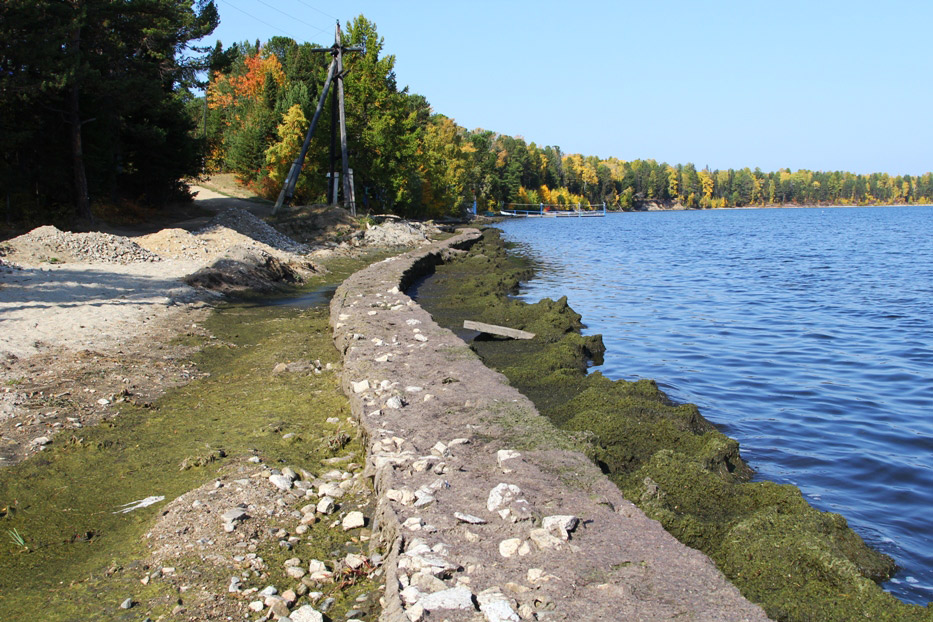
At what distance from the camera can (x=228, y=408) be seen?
754 centimetres

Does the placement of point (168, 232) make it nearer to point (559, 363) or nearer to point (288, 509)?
point (559, 363)

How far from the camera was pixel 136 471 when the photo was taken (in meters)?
5.92

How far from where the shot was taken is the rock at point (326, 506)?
5.05 meters

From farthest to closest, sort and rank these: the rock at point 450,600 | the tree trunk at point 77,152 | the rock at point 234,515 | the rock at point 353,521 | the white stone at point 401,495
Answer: the tree trunk at point 77,152
the rock at point 353,521
the rock at point 234,515
the white stone at point 401,495
the rock at point 450,600

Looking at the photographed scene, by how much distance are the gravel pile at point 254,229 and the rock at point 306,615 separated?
2177 cm

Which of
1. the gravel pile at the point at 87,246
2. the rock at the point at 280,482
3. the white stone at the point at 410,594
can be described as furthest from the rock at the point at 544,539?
the gravel pile at the point at 87,246

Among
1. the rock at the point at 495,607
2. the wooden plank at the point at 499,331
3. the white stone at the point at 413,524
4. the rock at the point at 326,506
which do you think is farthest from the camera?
the wooden plank at the point at 499,331

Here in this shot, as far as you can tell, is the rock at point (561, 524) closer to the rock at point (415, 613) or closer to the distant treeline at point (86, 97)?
the rock at point (415, 613)

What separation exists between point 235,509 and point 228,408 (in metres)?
2.85

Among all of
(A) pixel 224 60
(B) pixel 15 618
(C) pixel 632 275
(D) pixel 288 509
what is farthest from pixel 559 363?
(A) pixel 224 60

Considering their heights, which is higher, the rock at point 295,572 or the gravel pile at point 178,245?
the gravel pile at point 178,245

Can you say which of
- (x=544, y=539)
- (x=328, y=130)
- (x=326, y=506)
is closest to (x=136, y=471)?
(x=326, y=506)

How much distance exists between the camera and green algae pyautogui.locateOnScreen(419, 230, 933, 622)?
3.94 meters

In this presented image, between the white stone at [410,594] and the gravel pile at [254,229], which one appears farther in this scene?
the gravel pile at [254,229]
